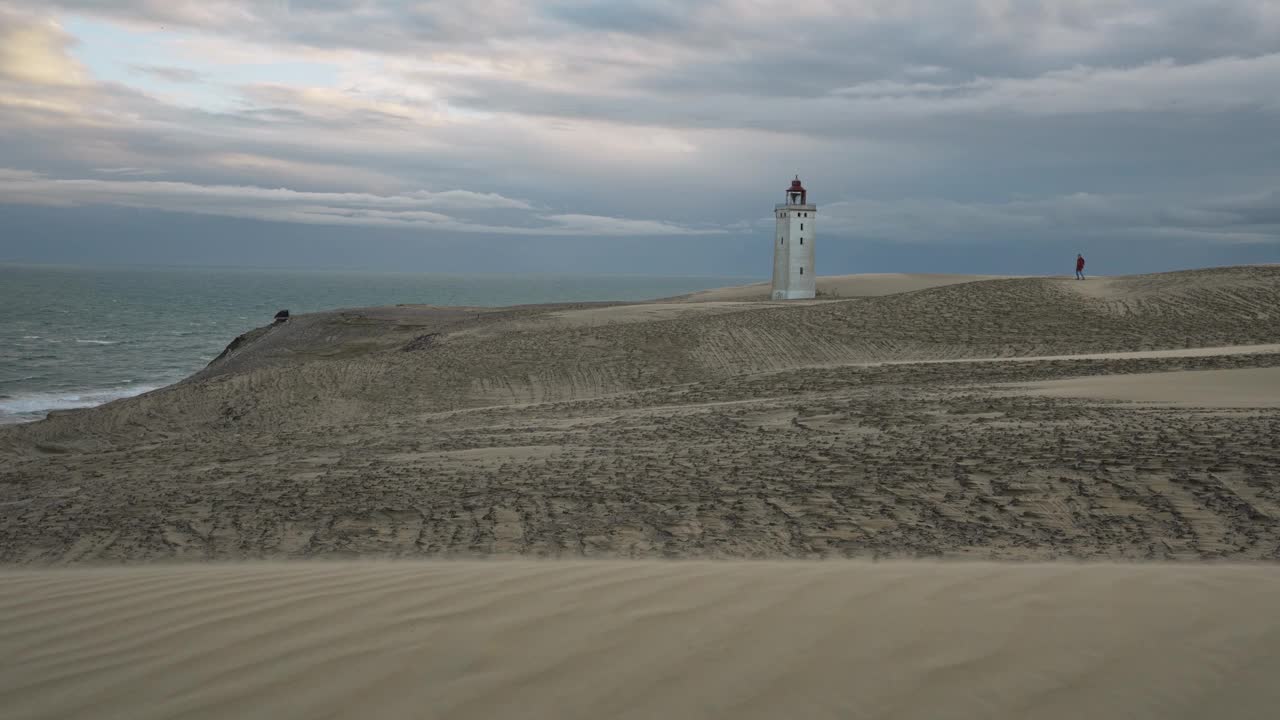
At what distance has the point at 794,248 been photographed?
1694 inches

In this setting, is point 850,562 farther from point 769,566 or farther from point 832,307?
point 832,307

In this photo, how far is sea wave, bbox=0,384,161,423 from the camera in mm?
29391

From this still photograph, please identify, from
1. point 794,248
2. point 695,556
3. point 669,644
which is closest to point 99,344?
point 794,248

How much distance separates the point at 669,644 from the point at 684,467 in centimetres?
510

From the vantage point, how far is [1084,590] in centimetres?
502

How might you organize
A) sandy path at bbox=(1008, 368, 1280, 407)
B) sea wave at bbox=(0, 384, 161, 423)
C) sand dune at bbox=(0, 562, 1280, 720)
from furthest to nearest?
sea wave at bbox=(0, 384, 161, 423) < sandy path at bbox=(1008, 368, 1280, 407) < sand dune at bbox=(0, 562, 1280, 720)

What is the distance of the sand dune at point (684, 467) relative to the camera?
698cm

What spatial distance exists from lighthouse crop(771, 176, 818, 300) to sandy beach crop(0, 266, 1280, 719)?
26559 millimetres

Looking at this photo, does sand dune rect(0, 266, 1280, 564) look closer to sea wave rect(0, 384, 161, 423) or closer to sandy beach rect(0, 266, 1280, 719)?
sandy beach rect(0, 266, 1280, 719)

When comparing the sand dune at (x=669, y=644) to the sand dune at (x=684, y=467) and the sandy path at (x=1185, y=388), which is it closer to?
the sand dune at (x=684, y=467)

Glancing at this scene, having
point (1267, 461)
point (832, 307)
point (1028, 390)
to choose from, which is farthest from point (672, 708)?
point (832, 307)

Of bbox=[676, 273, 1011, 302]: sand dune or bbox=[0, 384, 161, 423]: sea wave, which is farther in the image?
bbox=[676, 273, 1011, 302]: sand dune

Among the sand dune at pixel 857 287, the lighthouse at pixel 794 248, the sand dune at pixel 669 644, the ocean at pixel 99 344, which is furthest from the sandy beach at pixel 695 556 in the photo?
the sand dune at pixel 857 287

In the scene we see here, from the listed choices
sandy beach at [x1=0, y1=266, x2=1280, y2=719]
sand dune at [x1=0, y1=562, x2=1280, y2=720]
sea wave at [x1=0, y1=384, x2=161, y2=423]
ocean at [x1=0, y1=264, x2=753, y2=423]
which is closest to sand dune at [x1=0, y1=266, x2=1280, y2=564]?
sandy beach at [x1=0, y1=266, x2=1280, y2=719]
